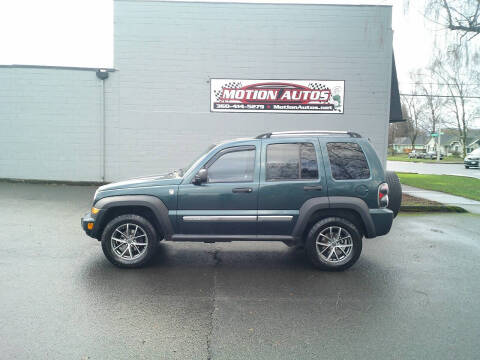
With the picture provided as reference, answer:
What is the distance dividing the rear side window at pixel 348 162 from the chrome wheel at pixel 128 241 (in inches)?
116

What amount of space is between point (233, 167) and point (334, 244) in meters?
1.85

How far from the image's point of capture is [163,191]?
201 inches

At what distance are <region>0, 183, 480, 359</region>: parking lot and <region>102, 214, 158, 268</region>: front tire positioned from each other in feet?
0.55

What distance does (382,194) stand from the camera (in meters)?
5.12

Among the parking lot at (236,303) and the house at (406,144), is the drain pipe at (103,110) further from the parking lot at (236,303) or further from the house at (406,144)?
the house at (406,144)

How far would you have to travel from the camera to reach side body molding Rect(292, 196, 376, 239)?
502 cm

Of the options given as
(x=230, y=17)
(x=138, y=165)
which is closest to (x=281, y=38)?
(x=230, y=17)

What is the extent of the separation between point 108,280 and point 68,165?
10030mm

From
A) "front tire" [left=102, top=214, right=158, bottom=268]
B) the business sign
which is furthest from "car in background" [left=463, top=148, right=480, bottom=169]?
"front tire" [left=102, top=214, right=158, bottom=268]

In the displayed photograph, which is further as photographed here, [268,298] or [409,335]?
[268,298]

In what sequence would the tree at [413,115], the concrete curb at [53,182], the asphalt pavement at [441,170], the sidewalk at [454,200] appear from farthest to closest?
1. the tree at [413,115]
2. the asphalt pavement at [441,170]
3. the concrete curb at [53,182]
4. the sidewalk at [454,200]

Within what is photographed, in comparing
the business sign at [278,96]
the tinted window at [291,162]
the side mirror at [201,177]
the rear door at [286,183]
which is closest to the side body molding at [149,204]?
the side mirror at [201,177]

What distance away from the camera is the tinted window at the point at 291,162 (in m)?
5.15

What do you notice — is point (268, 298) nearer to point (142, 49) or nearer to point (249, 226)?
point (249, 226)
